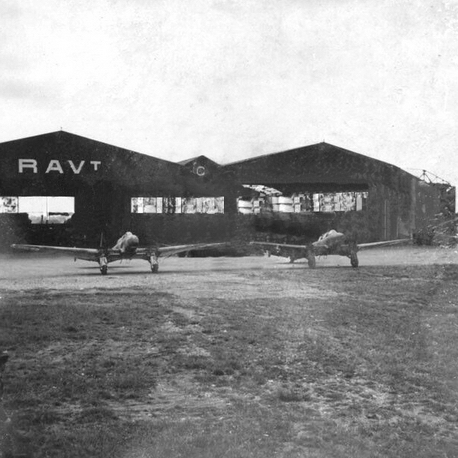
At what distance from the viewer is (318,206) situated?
15.0 feet

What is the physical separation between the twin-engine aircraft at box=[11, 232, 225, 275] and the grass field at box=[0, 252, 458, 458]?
112 millimetres

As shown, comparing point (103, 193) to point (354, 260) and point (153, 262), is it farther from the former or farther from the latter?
point (354, 260)

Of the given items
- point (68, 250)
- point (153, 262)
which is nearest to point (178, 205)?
point (153, 262)

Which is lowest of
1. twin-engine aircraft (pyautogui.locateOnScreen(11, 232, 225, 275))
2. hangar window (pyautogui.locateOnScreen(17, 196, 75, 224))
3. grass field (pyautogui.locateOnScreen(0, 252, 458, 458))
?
grass field (pyautogui.locateOnScreen(0, 252, 458, 458))

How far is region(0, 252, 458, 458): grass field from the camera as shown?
137 inches

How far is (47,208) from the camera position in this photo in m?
4.05

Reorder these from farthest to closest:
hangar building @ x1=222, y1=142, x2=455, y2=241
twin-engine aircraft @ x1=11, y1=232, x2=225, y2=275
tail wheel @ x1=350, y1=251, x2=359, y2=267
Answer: tail wheel @ x1=350, y1=251, x2=359, y2=267, hangar building @ x1=222, y1=142, x2=455, y2=241, twin-engine aircraft @ x1=11, y1=232, x2=225, y2=275

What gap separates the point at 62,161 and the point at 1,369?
1.50 meters

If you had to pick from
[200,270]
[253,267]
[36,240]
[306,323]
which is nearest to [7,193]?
[36,240]

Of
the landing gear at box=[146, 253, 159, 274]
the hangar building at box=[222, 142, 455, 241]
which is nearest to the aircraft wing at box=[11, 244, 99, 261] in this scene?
the landing gear at box=[146, 253, 159, 274]

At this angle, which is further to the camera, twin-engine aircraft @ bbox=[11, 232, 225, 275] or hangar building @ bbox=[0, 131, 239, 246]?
twin-engine aircraft @ bbox=[11, 232, 225, 275]

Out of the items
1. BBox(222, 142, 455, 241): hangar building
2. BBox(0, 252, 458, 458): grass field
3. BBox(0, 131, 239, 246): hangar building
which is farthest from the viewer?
BBox(222, 142, 455, 241): hangar building

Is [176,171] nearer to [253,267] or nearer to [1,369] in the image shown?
[253,267]

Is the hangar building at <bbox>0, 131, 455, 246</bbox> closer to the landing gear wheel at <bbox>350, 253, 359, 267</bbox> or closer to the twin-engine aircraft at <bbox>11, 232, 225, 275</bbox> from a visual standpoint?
the twin-engine aircraft at <bbox>11, 232, 225, 275</bbox>
